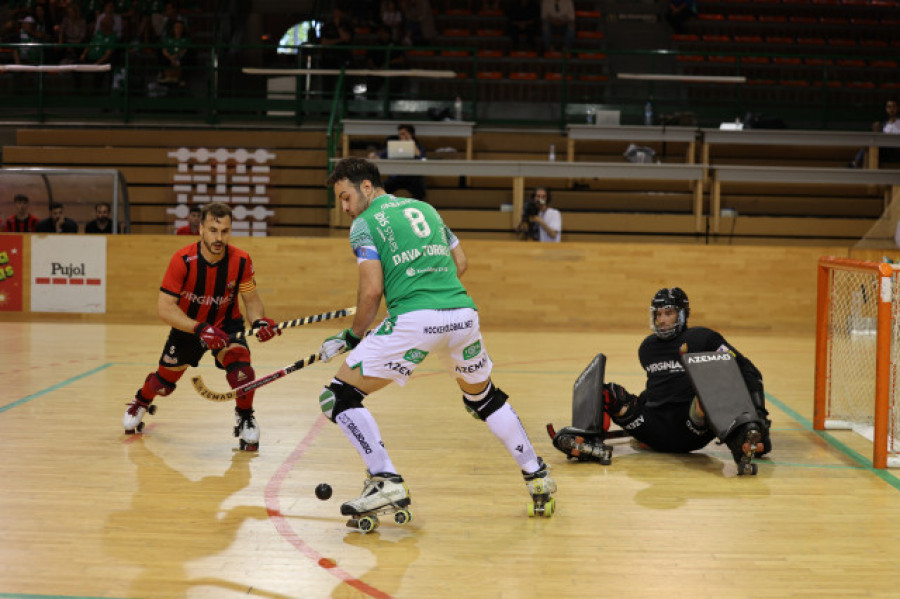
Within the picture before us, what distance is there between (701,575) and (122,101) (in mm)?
17948

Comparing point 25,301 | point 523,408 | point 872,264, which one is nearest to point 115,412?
point 523,408

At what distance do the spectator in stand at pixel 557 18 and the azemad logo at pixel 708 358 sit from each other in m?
14.9

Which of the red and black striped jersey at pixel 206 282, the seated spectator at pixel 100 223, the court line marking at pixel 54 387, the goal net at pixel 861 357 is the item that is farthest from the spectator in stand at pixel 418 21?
the red and black striped jersey at pixel 206 282

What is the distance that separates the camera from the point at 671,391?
23.9ft

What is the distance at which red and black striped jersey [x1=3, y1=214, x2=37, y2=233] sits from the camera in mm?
15625

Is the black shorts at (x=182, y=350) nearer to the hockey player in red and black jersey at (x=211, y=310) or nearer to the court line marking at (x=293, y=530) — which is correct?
the hockey player in red and black jersey at (x=211, y=310)

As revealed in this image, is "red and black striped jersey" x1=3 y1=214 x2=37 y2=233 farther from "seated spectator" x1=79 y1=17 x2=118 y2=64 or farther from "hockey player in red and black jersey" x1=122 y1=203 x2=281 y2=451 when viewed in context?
"hockey player in red and black jersey" x1=122 y1=203 x2=281 y2=451

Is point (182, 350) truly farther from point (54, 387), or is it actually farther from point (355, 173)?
point (54, 387)

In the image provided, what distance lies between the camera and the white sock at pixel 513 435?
564cm

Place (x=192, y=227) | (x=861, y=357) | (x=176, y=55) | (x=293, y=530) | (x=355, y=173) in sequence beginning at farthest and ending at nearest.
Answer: (x=176, y=55) < (x=192, y=227) < (x=861, y=357) < (x=355, y=173) < (x=293, y=530)

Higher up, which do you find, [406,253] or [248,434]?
[406,253]

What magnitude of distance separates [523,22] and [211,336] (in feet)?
51.4

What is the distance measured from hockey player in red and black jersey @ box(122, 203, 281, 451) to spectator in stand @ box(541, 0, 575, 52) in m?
14.7

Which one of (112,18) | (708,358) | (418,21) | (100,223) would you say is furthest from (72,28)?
(708,358)
